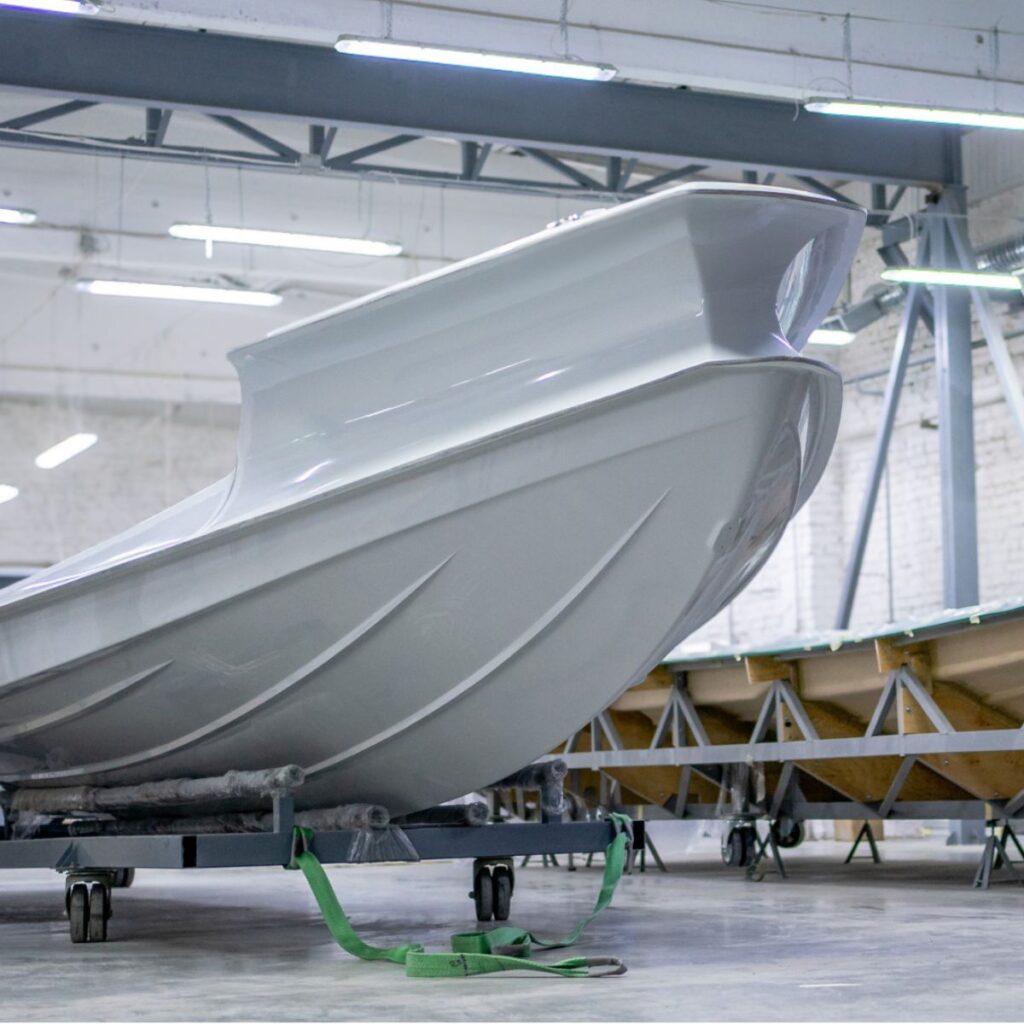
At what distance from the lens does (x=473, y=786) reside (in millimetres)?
4812

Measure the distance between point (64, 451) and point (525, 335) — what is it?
15031 mm

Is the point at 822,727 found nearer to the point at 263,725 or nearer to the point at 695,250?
the point at 263,725

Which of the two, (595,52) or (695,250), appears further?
(595,52)

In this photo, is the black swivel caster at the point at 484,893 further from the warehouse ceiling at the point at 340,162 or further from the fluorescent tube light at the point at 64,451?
the fluorescent tube light at the point at 64,451

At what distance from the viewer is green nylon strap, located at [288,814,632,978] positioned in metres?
3.78

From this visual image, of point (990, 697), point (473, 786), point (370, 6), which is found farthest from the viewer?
point (370, 6)

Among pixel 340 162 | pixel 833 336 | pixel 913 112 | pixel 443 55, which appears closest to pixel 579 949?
pixel 443 55

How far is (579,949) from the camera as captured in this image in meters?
4.38

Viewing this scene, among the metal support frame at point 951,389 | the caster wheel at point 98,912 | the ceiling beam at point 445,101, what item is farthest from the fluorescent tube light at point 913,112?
the caster wheel at point 98,912

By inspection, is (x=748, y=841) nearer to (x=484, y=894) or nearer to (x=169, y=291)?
(x=484, y=894)

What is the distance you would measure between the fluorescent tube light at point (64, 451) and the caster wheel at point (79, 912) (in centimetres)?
1405

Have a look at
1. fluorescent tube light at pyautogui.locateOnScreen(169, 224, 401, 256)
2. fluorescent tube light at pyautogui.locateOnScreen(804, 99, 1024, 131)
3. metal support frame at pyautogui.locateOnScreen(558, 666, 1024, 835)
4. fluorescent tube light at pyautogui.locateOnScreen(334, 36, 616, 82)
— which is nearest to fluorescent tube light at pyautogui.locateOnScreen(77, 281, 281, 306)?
fluorescent tube light at pyautogui.locateOnScreen(169, 224, 401, 256)

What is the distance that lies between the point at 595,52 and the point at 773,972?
275 inches

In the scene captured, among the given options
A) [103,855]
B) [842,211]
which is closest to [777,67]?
[842,211]
